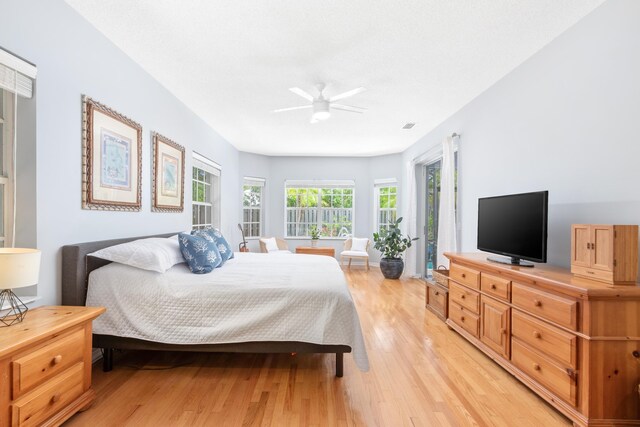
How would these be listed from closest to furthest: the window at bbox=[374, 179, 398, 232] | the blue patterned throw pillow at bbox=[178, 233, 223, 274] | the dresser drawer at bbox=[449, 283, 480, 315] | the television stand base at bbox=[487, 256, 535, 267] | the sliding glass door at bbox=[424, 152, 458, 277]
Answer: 1. the television stand base at bbox=[487, 256, 535, 267]
2. the blue patterned throw pillow at bbox=[178, 233, 223, 274]
3. the dresser drawer at bbox=[449, 283, 480, 315]
4. the sliding glass door at bbox=[424, 152, 458, 277]
5. the window at bbox=[374, 179, 398, 232]

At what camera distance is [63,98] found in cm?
210

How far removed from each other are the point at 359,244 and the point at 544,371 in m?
4.78

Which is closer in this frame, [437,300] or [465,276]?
[465,276]

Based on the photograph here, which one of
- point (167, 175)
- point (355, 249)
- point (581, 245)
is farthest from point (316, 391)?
point (355, 249)

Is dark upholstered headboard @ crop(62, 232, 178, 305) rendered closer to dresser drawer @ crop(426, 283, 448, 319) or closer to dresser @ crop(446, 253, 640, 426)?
dresser @ crop(446, 253, 640, 426)

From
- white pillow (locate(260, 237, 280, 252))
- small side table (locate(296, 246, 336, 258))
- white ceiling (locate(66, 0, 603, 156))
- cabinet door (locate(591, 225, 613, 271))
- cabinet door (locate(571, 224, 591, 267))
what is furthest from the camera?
small side table (locate(296, 246, 336, 258))

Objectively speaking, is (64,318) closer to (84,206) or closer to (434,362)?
(84,206)

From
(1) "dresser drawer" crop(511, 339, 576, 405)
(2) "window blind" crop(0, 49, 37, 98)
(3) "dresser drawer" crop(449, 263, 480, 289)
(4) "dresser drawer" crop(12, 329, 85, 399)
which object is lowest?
(1) "dresser drawer" crop(511, 339, 576, 405)

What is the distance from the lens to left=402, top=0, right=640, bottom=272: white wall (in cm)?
189

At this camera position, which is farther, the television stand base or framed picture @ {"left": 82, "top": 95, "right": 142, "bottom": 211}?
the television stand base

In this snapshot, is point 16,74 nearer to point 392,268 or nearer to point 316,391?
point 316,391

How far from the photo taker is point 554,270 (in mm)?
2170

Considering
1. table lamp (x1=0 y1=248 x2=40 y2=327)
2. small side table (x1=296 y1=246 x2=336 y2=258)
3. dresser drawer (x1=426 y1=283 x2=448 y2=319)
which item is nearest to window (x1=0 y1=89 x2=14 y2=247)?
table lamp (x1=0 y1=248 x2=40 y2=327)

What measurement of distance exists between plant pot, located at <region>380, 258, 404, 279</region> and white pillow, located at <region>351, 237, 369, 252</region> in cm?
97
